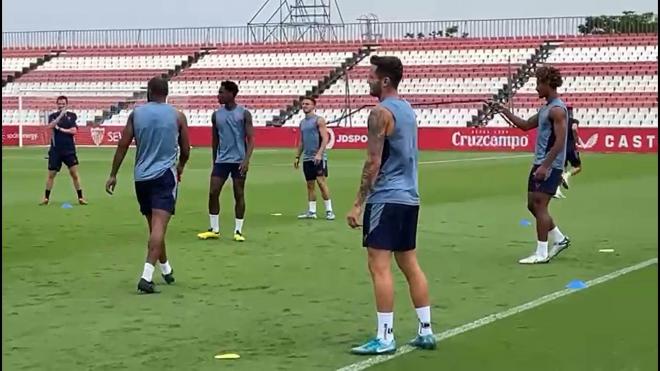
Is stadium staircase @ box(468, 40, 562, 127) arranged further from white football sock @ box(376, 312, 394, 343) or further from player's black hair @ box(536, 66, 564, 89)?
white football sock @ box(376, 312, 394, 343)

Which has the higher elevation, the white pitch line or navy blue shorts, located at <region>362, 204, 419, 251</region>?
navy blue shorts, located at <region>362, 204, 419, 251</region>

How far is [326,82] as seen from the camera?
54.2 meters

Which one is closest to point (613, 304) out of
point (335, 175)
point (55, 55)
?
point (335, 175)

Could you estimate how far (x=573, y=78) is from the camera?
49000 mm

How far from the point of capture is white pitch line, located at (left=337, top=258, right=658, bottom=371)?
7.11 m

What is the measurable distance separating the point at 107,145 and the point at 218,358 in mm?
41622

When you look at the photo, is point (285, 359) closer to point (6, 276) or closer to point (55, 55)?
point (6, 276)

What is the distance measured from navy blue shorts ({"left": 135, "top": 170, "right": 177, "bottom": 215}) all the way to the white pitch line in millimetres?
3066

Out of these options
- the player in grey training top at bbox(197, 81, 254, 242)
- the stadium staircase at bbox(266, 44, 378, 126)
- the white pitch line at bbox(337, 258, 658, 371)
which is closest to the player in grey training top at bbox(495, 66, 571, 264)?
the white pitch line at bbox(337, 258, 658, 371)

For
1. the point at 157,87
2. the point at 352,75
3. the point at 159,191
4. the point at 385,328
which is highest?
the point at 352,75

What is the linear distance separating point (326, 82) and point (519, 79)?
936 centimetres

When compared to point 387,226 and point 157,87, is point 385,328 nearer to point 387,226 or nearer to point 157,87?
point 387,226

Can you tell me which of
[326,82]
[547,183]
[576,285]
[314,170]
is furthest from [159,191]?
[326,82]

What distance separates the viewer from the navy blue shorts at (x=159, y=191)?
10.0 meters
